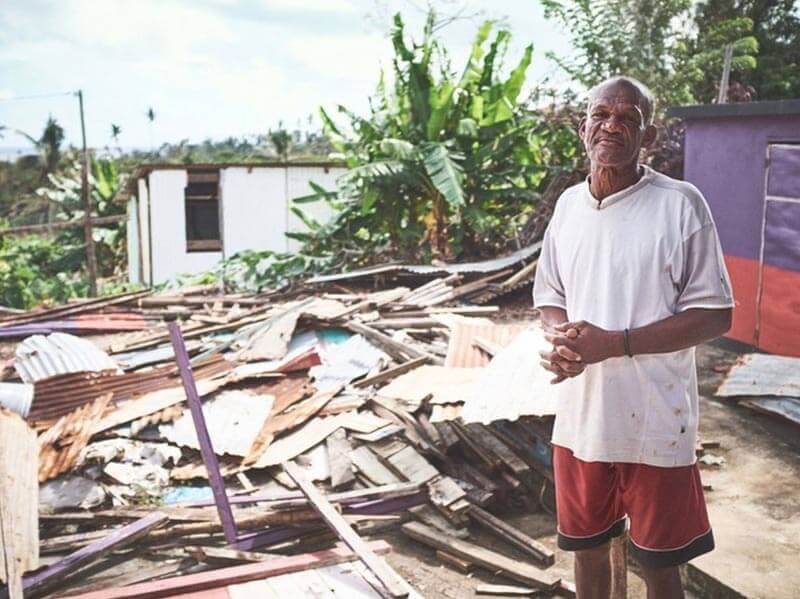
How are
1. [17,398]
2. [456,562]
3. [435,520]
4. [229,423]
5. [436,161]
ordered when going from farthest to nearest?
1. [436,161]
2. [17,398]
3. [229,423]
4. [435,520]
5. [456,562]

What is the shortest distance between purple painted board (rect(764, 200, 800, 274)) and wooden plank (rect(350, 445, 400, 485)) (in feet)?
16.0

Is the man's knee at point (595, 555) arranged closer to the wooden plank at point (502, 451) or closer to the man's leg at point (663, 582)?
the man's leg at point (663, 582)

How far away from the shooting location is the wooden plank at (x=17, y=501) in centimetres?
396

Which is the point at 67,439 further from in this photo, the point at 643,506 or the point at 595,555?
the point at 643,506

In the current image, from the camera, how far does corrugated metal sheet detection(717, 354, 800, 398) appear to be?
6.53 metres

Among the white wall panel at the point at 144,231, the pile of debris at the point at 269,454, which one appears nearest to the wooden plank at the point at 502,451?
the pile of debris at the point at 269,454

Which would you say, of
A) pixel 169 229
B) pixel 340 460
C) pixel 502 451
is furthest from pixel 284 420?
pixel 169 229

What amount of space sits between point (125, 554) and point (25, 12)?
1055 inches

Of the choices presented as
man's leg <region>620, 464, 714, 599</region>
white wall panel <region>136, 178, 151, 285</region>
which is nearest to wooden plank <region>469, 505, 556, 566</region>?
man's leg <region>620, 464, 714, 599</region>

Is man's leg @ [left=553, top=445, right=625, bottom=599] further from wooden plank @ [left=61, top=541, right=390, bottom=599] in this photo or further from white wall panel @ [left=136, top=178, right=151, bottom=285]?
white wall panel @ [left=136, top=178, right=151, bottom=285]

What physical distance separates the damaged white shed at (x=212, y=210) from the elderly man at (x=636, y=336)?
17.2 metres

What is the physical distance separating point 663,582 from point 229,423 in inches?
174

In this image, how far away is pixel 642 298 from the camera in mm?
2307

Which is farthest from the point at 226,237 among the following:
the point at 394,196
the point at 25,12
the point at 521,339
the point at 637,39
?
the point at 521,339
